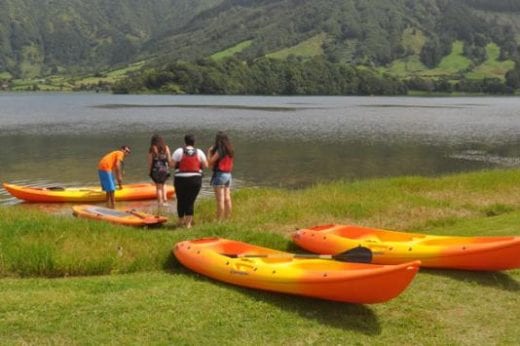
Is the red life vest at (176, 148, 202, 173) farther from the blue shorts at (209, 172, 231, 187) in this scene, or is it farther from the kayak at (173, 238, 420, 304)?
the kayak at (173, 238, 420, 304)

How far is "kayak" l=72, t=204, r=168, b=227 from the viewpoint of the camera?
56.6ft

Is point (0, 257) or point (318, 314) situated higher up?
point (0, 257)

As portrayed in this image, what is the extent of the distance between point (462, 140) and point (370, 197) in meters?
44.6

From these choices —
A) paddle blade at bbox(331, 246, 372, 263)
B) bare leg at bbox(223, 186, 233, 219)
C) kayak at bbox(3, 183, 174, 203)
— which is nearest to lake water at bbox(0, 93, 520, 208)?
kayak at bbox(3, 183, 174, 203)

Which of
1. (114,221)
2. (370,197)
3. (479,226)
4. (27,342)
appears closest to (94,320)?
(27,342)

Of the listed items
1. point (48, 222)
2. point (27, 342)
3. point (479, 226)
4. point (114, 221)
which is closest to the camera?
point (27, 342)

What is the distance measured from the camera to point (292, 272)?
9.72 meters

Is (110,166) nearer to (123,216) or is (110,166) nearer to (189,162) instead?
(123,216)

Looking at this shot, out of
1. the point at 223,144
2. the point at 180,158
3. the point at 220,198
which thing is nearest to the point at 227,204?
the point at 220,198

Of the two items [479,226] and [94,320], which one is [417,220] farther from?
[94,320]

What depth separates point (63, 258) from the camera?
1102 cm

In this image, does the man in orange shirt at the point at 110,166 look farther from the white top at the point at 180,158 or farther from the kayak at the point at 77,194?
the white top at the point at 180,158

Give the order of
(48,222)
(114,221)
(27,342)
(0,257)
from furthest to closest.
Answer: (114,221) < (48,222) < (0,257) < (27,342)

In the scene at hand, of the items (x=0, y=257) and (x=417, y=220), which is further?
(x=417, y=220)
